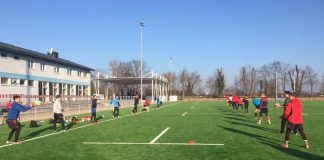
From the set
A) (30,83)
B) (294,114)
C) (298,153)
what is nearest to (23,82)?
(30,83)

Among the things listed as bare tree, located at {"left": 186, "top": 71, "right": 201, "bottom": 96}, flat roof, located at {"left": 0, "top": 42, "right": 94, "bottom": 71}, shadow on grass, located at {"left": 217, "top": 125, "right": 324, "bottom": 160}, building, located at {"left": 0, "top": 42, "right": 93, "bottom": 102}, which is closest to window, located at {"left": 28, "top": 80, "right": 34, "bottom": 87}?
building, located at {"left": 0, "top": 42, "right": 93, "bottom": 102}

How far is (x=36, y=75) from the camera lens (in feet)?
158

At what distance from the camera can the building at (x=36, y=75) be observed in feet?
133

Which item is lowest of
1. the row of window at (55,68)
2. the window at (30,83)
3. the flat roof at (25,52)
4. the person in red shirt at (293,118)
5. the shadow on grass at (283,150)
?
the shadow on grass at (283,150)

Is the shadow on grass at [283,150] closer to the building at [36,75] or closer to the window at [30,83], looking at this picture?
the building at [36,75]

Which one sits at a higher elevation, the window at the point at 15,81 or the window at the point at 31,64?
the window at the point at 31,64

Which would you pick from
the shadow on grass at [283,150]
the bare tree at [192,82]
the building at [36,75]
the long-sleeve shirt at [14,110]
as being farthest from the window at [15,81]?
the bare tree at [192,82]

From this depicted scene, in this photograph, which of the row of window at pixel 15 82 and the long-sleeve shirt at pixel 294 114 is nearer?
the long-sleeve shirt at pixel 294 114

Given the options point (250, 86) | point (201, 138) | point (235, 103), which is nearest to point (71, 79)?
point (235, 103)

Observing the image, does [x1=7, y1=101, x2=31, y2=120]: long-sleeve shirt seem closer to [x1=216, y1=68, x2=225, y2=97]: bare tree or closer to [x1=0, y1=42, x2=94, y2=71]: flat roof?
[x1=0, y1=42, x2=94, y2=71]: flat roof

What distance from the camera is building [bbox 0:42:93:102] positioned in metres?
40.6

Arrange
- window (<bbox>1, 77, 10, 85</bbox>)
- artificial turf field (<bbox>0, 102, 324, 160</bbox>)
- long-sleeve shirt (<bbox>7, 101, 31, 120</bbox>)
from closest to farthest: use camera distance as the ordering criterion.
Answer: artificial turf field (<bbox>0, 102, 324, 160</bbox>) < long-sleeve shirt (<bbox>7, 101, 31, 120</bbox>) < window (<bbox>1, 77, 10, 85</bbox>)

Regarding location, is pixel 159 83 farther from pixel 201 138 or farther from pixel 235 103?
pixel 201 138

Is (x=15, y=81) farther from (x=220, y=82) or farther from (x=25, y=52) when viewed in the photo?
(x=220, y=82)
